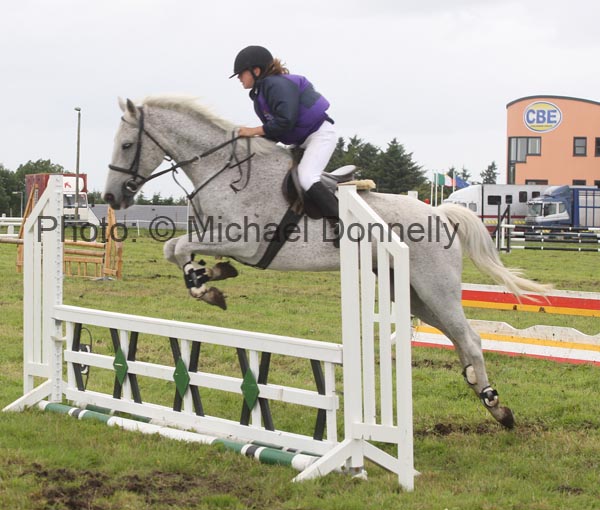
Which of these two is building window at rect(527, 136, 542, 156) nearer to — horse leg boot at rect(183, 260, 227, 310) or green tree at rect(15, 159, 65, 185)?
green tree at rect(15, 159, 65, 185)

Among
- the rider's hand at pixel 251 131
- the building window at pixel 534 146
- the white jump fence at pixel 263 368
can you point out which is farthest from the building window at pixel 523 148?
the rider's hand at pixel 251 131

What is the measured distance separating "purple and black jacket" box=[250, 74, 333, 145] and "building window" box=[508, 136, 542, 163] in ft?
133

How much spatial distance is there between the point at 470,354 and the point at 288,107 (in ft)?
6.01

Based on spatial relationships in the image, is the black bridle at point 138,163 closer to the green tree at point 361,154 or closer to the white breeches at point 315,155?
the white breeches at point 315,155

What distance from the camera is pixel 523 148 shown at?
43.3 meters

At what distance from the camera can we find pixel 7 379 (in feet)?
19.6

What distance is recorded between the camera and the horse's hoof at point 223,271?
4.53 meters

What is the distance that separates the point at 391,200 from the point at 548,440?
1.64 metres

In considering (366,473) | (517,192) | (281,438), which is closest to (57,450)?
(281,438)

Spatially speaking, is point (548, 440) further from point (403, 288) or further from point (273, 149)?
point (273, 149)

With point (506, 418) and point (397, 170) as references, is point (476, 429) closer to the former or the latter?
point (506, 418)

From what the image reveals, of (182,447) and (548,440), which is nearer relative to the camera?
(182,447)

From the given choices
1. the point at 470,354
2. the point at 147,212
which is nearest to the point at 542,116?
the point at 147,212

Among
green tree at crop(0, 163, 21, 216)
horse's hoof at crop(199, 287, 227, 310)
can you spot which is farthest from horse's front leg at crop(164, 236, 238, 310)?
green tree at crop(0, 163, 21, 216)
